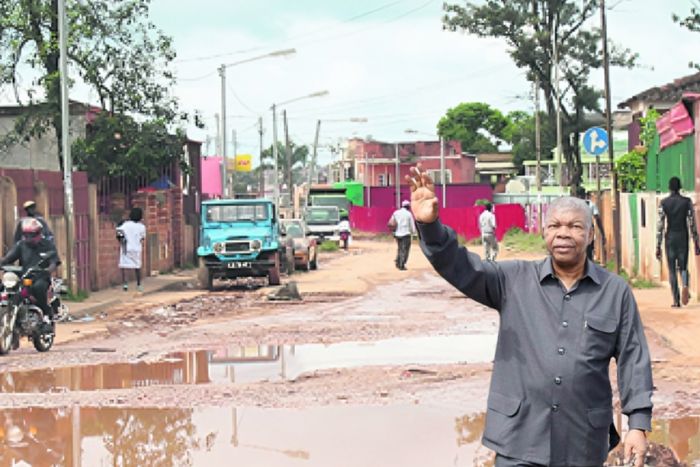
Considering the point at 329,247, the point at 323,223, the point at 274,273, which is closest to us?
the point at 274,273

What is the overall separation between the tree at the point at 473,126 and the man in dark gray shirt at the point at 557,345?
109989mm

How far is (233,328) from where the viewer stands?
18375 millimetres

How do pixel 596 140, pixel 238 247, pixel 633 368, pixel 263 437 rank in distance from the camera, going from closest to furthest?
pixel 633 368 → pixel 263 437 → pixel 238 247 → pixel 596 140

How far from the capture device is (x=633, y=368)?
16.7 ft

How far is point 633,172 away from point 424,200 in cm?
3211

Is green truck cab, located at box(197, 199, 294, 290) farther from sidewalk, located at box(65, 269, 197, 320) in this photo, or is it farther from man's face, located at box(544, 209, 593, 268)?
man's face, located at box(544, 209, 593, 268)

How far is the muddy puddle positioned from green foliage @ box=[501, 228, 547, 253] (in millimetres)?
33280

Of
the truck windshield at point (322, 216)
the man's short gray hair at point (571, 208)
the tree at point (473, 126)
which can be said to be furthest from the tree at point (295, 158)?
the man's short gray hair at point (571, 208)

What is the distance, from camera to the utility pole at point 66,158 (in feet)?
76.9

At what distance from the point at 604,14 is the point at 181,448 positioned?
2223 centimetres

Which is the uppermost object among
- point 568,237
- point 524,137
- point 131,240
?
point 524,137

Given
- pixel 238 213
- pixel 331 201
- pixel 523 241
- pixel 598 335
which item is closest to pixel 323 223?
pixel 523 241

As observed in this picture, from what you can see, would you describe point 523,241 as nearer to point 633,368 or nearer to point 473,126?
point 633,368

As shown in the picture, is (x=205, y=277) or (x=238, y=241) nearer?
(x=238, y=241)
